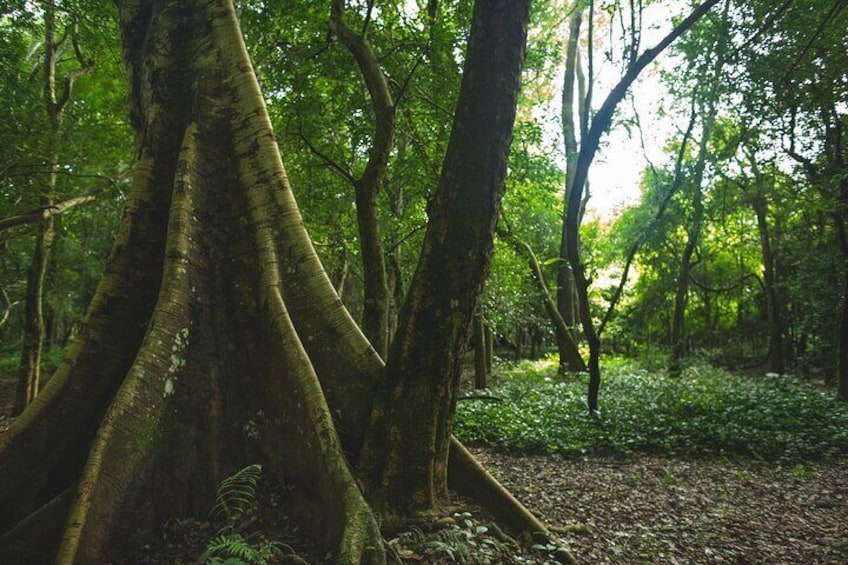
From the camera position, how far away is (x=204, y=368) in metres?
3.64

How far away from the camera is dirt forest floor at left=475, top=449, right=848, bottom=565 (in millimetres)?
4102

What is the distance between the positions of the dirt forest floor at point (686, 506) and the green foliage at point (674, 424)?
37 centimetres

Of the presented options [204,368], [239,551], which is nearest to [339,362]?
[204,368]

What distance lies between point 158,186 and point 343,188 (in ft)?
27.5

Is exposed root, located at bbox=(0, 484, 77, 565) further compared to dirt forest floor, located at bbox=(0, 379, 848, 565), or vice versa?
dirt forest floor, located at bbox=(0, 379, 848, 565)

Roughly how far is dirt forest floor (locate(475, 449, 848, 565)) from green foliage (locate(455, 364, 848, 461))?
1.24ft

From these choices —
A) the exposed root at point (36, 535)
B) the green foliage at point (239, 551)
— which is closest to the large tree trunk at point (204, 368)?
the exposed root at point (36, 535)

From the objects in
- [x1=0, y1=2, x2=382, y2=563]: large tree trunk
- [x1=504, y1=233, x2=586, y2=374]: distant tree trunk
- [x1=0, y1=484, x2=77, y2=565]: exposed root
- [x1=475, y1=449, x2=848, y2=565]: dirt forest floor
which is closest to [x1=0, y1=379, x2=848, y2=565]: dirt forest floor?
[x1=475, y1=449, x2=848, y2=565]: dirt forest floor

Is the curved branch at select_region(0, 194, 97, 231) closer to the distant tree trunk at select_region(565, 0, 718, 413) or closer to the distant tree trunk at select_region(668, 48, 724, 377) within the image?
the distant tree trunk at select_region(565, 0, 718, 413)

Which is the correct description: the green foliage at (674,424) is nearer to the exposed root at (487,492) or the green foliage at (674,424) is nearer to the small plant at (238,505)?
the exposed root at (487,492)

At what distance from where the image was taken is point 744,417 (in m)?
8.66

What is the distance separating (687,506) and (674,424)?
3384 millimetres

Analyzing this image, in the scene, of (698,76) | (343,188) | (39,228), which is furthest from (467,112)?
(39,228)

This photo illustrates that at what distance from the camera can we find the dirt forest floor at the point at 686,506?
4.10 metres
